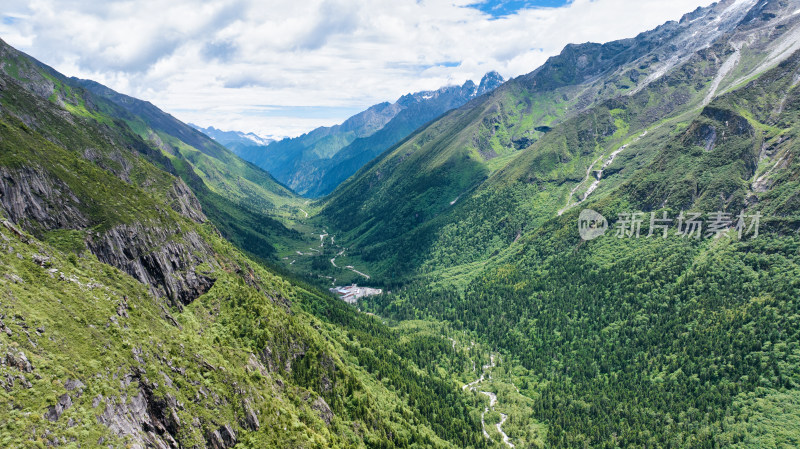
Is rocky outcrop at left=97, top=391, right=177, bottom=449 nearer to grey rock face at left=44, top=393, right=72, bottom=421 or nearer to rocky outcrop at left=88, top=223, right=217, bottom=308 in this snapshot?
grey rock face at left=44, top=393, right=72, bottom=421

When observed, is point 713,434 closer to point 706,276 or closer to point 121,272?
point 706,276

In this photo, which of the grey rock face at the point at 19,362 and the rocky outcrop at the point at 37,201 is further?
the rocky outcrop at the point at 37,201

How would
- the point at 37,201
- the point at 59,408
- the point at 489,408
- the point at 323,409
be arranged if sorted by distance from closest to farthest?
the point at 59,408 → the point at 37,201 → the point at 323,409 → the point at 489,408

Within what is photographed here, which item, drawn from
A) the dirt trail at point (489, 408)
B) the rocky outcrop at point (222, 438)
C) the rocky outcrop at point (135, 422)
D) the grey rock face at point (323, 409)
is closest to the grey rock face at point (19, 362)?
the rocky outcrop at point (135, 422)

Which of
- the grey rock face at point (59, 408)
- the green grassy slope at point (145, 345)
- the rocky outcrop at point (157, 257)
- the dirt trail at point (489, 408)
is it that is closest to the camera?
the grey rock face at point (59, 408)

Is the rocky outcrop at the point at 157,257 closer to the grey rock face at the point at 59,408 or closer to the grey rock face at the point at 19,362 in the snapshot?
the grey rock face at the point at 19,362

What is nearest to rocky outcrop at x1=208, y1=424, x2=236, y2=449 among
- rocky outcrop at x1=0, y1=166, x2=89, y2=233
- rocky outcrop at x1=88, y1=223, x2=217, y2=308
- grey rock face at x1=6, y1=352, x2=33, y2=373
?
grey rock face at x1=6, y1=352, x2=33, y2=373

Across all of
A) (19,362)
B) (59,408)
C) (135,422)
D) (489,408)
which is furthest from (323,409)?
(489,408)

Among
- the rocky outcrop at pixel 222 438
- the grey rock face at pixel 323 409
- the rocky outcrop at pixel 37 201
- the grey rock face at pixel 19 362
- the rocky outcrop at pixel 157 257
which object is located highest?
the rocky outcrop at pixel 37 201

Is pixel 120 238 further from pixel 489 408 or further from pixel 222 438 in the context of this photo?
pixel 489 408
